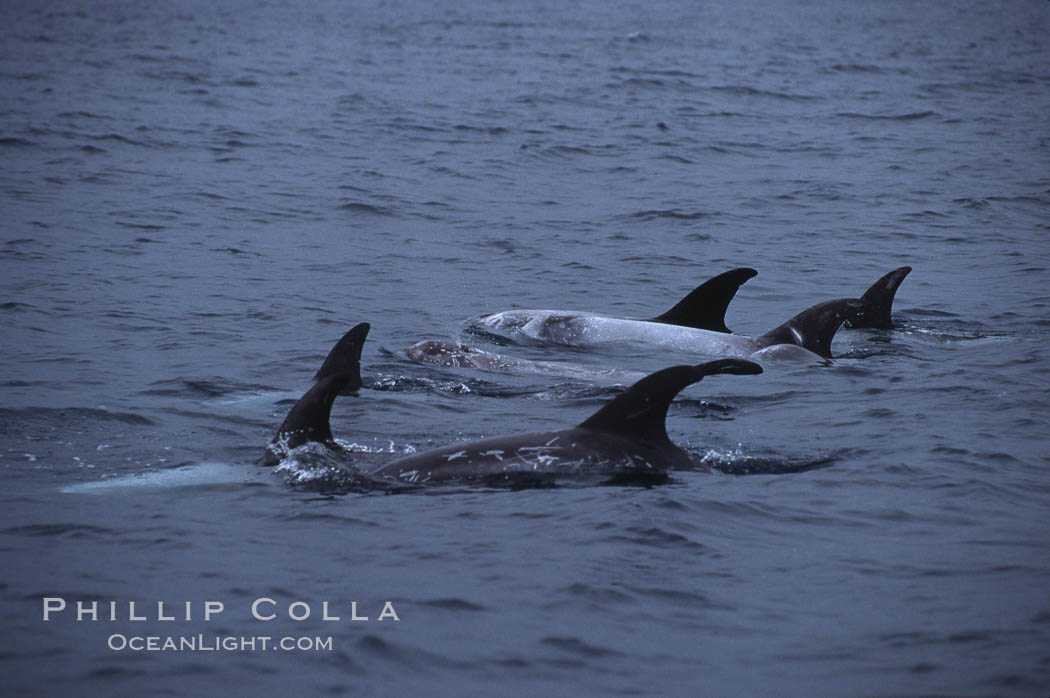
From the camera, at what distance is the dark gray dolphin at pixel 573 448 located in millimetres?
8498

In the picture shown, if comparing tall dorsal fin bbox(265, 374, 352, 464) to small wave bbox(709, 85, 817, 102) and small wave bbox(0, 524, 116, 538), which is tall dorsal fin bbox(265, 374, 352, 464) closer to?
small wave bbox(0, 524, 116, 538)

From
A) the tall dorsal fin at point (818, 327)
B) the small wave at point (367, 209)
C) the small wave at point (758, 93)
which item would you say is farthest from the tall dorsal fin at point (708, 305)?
the small wave at point (758, 93)

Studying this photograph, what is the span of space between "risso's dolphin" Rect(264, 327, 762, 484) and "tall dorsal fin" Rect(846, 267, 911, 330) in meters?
6.39

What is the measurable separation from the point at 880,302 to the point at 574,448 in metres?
7.28

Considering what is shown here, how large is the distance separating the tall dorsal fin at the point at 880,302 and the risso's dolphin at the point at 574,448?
6.39 m

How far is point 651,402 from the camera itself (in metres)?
8.38

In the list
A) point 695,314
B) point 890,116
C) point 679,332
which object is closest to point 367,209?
point 695,314

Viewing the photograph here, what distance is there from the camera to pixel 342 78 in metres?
41.2

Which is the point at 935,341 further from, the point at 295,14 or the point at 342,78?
the point at 295,14

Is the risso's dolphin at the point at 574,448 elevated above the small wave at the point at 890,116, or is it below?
below

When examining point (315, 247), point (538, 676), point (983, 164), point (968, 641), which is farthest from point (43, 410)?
point (983, 164)

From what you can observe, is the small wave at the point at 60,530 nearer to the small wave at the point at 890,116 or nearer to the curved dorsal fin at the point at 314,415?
the curved dorsal fin at the point at 314,415

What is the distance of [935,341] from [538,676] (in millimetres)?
9599

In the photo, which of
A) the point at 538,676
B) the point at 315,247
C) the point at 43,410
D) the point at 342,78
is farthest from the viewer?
the point at 342,78
